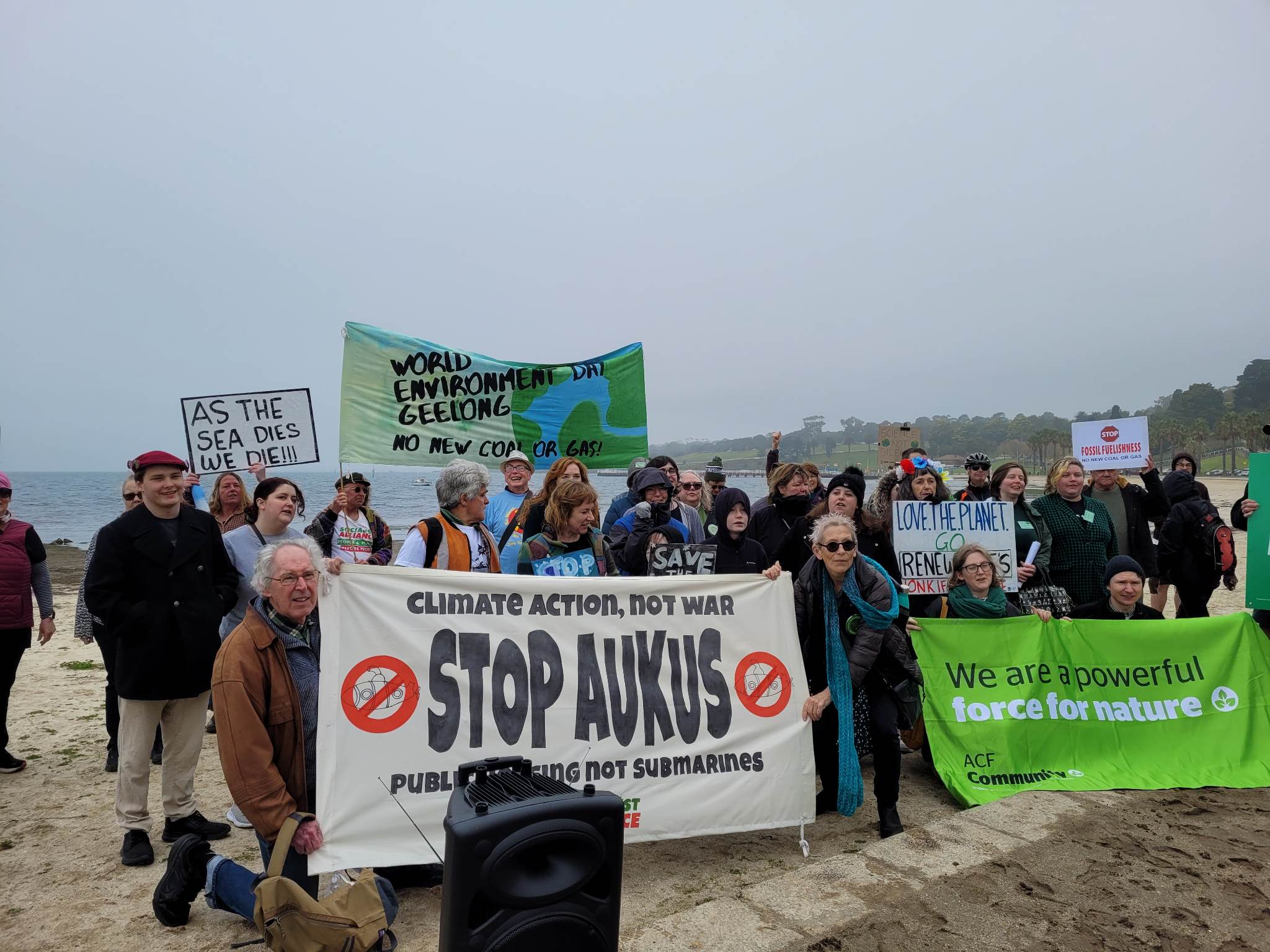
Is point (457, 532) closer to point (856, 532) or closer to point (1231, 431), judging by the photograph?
point (856, 532)

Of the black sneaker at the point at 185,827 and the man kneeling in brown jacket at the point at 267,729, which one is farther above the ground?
the man kneeling in brown jacket at the point at 267,729

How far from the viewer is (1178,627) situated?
18.6 feet

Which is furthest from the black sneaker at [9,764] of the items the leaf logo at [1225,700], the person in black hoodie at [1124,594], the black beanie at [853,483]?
the leaf logo at [1225,700]

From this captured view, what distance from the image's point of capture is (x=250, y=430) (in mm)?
7332

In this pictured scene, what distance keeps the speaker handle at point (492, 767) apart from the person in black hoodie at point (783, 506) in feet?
14.3

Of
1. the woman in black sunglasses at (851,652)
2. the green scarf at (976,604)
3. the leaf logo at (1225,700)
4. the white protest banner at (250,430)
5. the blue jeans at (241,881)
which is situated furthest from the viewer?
the white protest banner at (250,430)

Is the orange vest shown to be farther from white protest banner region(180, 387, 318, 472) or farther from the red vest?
the red vest

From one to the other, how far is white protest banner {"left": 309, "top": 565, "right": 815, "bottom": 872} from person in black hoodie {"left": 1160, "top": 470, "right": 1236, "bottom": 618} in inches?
214

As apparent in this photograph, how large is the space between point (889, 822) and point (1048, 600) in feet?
8.55

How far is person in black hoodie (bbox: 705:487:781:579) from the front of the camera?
5930 millimetres

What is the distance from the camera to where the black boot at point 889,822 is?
4453 mm

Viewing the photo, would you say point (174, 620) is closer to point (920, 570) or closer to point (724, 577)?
point (724, 577)

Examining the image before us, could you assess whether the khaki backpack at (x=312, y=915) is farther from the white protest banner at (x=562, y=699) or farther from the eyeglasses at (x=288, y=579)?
the eyeglasses at (x=288, y=579)

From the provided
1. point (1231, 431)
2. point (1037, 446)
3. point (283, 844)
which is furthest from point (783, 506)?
point (1037, 446)
